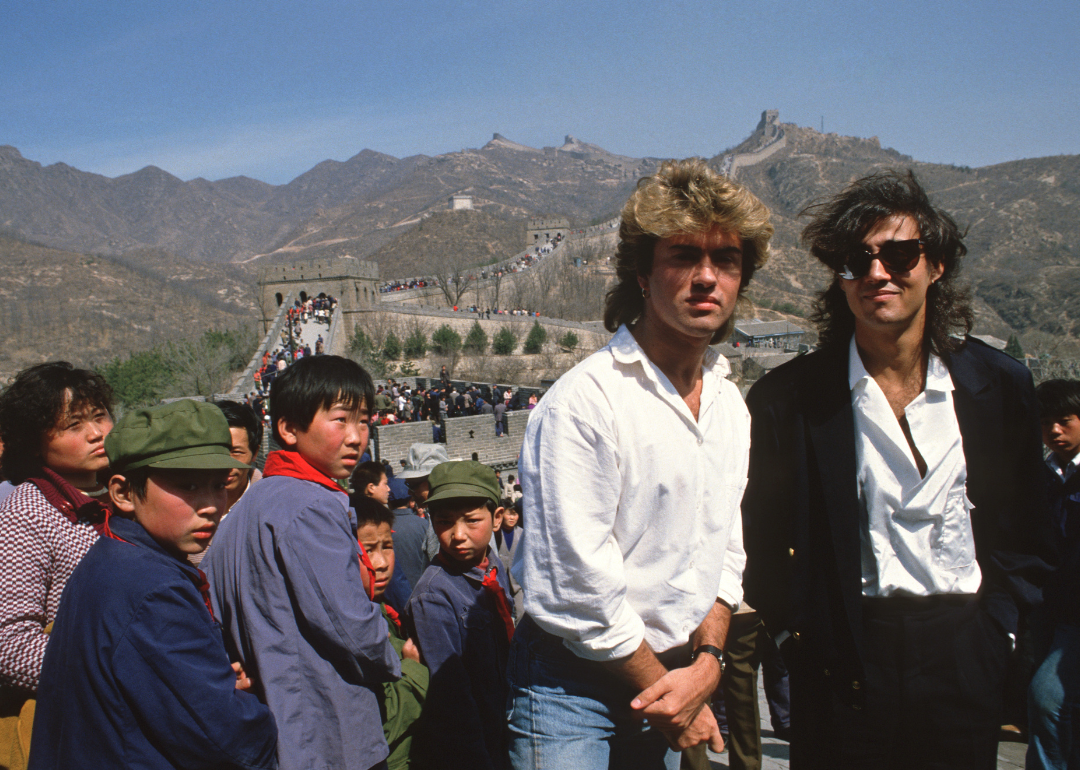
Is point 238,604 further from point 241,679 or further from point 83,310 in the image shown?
point 83,310

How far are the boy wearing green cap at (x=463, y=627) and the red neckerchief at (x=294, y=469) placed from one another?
27.0 inches

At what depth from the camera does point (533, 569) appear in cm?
178

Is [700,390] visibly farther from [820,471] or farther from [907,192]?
[907,192]

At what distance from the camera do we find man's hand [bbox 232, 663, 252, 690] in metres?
2.10

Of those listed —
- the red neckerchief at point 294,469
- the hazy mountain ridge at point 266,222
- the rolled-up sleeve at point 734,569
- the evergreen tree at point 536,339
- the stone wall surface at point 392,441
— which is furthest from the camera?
the hazy mountain ridge at point 266,222

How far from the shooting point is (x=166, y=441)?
194 cm

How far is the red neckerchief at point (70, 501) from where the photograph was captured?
2383 millimetres

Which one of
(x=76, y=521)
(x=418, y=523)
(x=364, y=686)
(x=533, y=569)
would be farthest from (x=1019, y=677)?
(x=418, y=523)

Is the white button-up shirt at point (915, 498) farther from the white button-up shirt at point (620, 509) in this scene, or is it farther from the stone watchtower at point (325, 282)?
the stone watchtower at point (325, 282)

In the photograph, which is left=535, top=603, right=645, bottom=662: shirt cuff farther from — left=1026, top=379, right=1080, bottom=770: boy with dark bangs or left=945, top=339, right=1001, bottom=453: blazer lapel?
left=1026, top=379, right=1080, bottom=770: boy with dark bangs

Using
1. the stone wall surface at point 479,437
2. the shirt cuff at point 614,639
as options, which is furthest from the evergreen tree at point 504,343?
the shirt cuff at point 614,639

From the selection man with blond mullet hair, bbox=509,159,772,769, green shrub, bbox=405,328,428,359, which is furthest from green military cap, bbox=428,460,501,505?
green shrub, bbox=405,328,428,359

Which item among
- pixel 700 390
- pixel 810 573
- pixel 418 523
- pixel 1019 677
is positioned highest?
pixel 700 390

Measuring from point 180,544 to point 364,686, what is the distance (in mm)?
711
